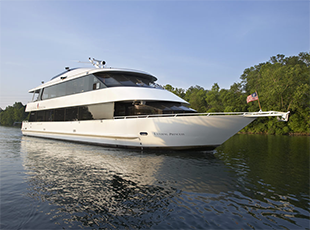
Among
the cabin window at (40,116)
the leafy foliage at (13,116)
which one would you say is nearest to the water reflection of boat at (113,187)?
the cabin window at (40,116)

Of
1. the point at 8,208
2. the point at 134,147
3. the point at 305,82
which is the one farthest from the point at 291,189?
the point at 305,82

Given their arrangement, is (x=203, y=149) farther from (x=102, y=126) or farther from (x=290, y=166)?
(x=102, y=126)

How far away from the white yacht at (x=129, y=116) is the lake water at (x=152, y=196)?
6.88 feet

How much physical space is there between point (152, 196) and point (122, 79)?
8.98 metres

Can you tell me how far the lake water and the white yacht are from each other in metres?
2.10

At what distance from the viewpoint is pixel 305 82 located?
113ft

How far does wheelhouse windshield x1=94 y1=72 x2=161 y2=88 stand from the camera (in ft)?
39.0

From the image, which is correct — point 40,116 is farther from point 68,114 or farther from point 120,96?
point 120,96

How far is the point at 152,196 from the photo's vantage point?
4492 millimetres

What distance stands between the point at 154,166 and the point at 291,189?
4.30 metres

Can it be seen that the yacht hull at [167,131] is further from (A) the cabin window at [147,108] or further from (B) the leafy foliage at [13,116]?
(B) the leafy foliage at [13,116]

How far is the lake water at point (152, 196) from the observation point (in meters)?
3.41

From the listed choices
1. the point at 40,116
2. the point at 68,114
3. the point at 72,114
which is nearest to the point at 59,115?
the point at 68,114

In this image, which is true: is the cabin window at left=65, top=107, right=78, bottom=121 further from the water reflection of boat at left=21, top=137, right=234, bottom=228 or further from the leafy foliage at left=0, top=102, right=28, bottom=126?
the leafy foliage at left=0, top=102, right=28, bottom=126
